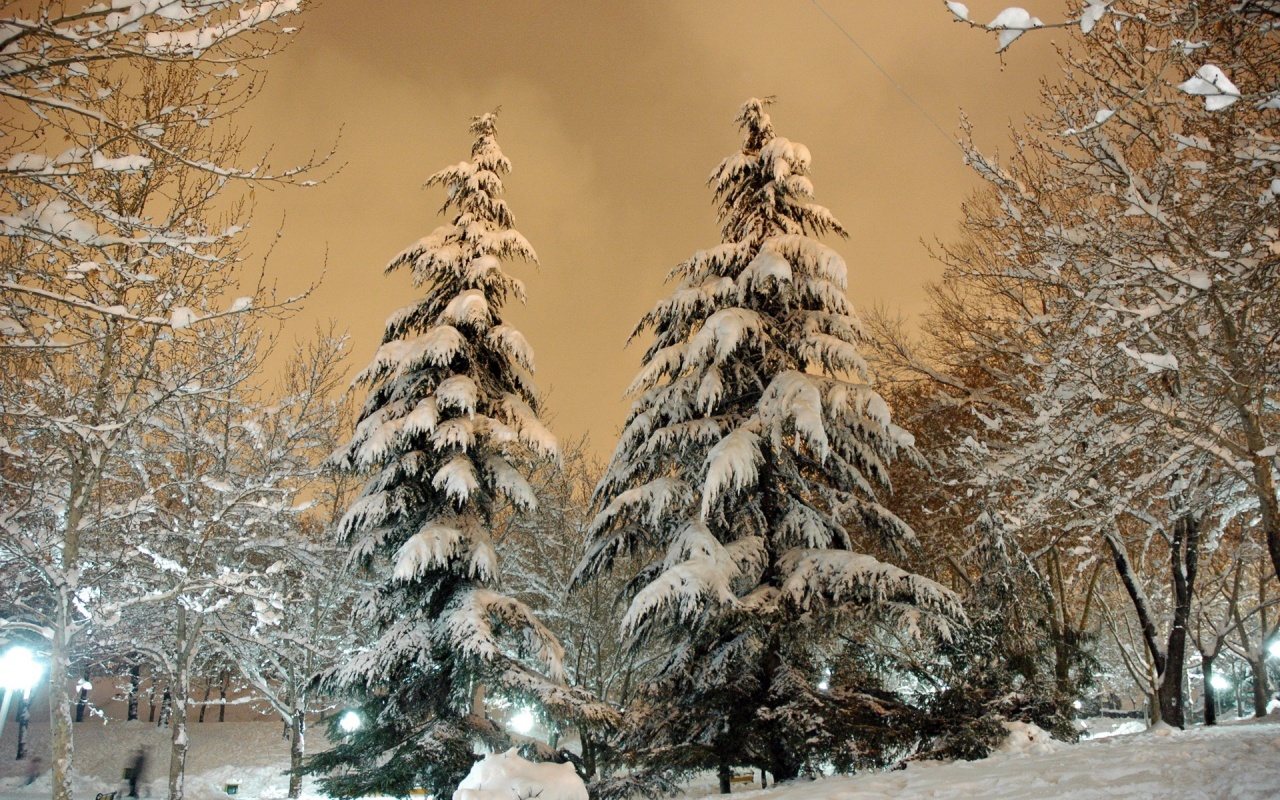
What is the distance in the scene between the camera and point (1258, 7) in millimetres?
3561

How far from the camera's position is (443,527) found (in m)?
11.1

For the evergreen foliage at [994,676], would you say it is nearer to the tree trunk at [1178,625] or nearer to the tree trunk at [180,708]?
the tree trunk at [1178,625]

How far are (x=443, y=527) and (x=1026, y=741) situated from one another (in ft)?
27.3

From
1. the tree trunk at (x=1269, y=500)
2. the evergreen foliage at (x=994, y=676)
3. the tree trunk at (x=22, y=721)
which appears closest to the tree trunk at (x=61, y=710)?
the evergreen foliage at (x=994, y=676)

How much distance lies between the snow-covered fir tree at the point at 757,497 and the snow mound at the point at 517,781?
8.58ft

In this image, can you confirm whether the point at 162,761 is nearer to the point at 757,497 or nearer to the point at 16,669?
the point at 16,669

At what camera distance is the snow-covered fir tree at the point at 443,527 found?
10.5 m

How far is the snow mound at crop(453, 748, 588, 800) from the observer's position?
6.22 metres

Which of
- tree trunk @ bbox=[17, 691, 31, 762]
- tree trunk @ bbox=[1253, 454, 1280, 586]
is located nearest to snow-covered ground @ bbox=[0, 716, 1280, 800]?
tree trunk @ bbox=[1253, 454, 1280, 586]

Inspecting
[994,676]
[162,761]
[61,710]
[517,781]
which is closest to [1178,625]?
[994,676]

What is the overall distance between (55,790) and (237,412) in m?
7.27

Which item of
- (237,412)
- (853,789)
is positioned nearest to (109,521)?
(237,412)

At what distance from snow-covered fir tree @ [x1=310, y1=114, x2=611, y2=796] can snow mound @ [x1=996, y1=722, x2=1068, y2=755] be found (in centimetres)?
540

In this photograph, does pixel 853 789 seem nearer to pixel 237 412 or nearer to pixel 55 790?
pixel 55 790
